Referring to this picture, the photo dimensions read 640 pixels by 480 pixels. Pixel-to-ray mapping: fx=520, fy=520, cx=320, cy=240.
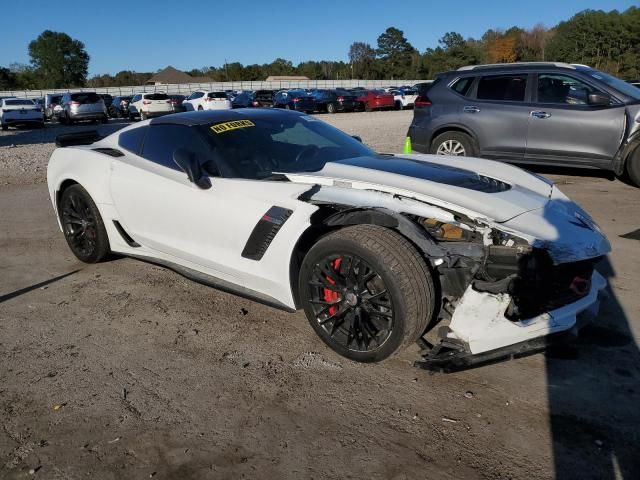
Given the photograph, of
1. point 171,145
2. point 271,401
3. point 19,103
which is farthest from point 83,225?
point 19,103

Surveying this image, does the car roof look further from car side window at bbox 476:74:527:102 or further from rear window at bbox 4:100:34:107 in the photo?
rear window at bbox 4:100:34:107

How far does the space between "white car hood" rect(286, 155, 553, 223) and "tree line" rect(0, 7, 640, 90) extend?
71818 millimetres

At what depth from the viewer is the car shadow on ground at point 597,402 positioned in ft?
7.25

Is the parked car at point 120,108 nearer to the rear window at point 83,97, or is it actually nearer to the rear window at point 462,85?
the rear window at point 83,97

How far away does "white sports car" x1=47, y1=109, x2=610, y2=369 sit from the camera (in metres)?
2.72

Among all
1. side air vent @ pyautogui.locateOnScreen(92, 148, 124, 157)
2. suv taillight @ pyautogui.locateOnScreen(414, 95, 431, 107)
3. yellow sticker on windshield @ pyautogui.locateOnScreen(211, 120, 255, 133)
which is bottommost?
side air vent @ pyautogui.locateOnScreen(92, 148, 124, 157)

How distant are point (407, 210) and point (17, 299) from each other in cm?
331

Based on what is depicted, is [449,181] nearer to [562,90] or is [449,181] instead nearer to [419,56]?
[562,90]

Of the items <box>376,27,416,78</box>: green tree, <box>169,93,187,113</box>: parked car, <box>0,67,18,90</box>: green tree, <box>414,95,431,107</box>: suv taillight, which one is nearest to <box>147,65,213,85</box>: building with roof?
<box>0,67,18,90</box>: green tree

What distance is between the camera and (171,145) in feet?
13.5

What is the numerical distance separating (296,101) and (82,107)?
37.1 feet

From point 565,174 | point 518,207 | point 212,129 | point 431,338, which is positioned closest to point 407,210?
point 518,207

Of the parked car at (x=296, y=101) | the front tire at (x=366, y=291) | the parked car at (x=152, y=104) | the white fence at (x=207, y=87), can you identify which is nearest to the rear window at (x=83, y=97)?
the parked car at (x=152, y=104)

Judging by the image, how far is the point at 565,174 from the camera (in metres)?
8.87
